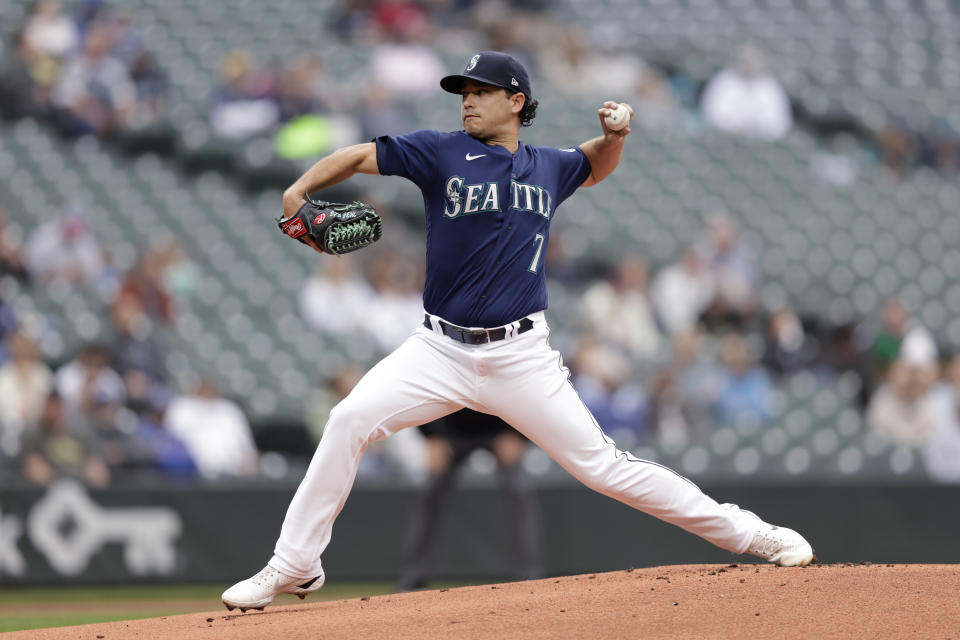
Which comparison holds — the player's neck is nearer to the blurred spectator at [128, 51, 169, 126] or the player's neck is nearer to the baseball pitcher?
the baseball pitcher

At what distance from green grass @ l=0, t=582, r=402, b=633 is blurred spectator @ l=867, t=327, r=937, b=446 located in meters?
4.17

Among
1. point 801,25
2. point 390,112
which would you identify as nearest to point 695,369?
point 390,112

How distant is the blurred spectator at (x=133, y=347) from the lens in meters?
9.21

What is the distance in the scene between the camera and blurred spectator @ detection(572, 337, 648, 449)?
31.0 feet

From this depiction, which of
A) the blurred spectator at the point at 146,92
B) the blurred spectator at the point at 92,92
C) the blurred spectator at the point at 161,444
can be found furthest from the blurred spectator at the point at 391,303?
the blurred spectator at the point at 92,92

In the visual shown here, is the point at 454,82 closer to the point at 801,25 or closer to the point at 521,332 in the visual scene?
the point at 521,332

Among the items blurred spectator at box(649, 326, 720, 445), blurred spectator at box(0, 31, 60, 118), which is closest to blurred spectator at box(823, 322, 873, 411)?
blurred spectator at box(649, 326, 720, 445)

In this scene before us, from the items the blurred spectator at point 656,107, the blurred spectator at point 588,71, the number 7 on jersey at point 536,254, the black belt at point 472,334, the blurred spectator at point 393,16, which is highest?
the number 7 on jersey at point 536,254

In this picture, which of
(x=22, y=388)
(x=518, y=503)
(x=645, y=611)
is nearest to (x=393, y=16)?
(x=22, y=388)

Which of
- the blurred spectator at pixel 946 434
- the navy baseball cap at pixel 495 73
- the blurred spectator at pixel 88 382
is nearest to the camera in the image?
the navy baseball cap at pixel 495 73

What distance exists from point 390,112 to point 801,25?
622cm

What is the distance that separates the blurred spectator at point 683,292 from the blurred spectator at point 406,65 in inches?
127

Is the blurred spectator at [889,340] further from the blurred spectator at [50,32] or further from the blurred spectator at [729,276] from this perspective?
the blurred spectator at [50,32]

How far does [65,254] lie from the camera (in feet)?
33.9
